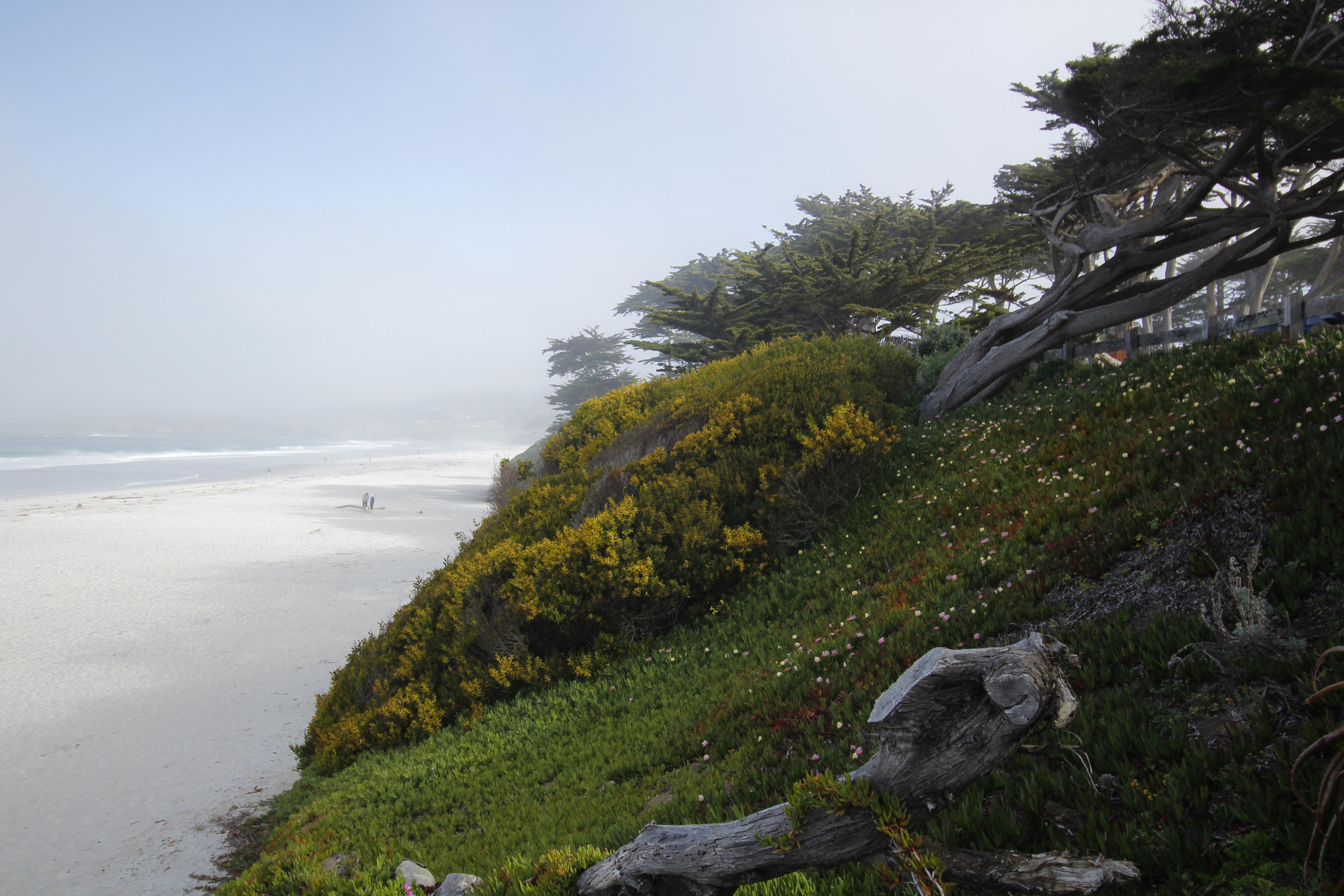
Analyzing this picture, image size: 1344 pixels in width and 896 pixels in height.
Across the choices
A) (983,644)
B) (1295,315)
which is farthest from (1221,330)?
(983,644)

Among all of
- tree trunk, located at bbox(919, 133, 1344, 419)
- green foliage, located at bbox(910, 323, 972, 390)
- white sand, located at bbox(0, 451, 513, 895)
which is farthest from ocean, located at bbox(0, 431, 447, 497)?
tree trunk, located at bbox(919, 133, 1344, 419)

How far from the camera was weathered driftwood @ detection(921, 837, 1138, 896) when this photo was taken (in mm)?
1932

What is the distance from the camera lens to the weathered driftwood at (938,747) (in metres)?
2.06

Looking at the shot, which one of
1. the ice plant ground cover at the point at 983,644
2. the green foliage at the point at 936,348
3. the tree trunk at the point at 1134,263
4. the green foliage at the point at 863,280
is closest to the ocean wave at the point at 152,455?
the green foliage at the point at 863,280

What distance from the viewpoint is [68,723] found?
→ 9.08 metres

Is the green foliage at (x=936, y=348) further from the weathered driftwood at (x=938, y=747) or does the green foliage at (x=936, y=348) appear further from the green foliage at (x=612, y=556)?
the weathered driftwood at (x=938, y=747)

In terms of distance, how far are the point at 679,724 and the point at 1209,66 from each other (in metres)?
10.2

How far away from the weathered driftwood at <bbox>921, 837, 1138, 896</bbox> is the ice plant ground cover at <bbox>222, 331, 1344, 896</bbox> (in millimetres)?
584

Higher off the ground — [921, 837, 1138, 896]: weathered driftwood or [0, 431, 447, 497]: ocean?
[0, 431, 447, 497]: ocean

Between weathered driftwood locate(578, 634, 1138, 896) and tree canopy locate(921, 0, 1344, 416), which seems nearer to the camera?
weathered driftwood locate(578, 634, 1138, 896)

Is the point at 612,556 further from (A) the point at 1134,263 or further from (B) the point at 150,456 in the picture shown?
(B) the point at 150,456

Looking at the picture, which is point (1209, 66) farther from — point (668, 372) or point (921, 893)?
point (668, 372)

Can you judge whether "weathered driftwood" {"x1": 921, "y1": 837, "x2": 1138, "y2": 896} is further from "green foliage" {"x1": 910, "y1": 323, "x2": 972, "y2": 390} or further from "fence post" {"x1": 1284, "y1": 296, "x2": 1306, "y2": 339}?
"green foliage" {"x1": 910, "y1": 323, "x2": 972, "y2": 390}

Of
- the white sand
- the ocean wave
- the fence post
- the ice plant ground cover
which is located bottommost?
the white sand
